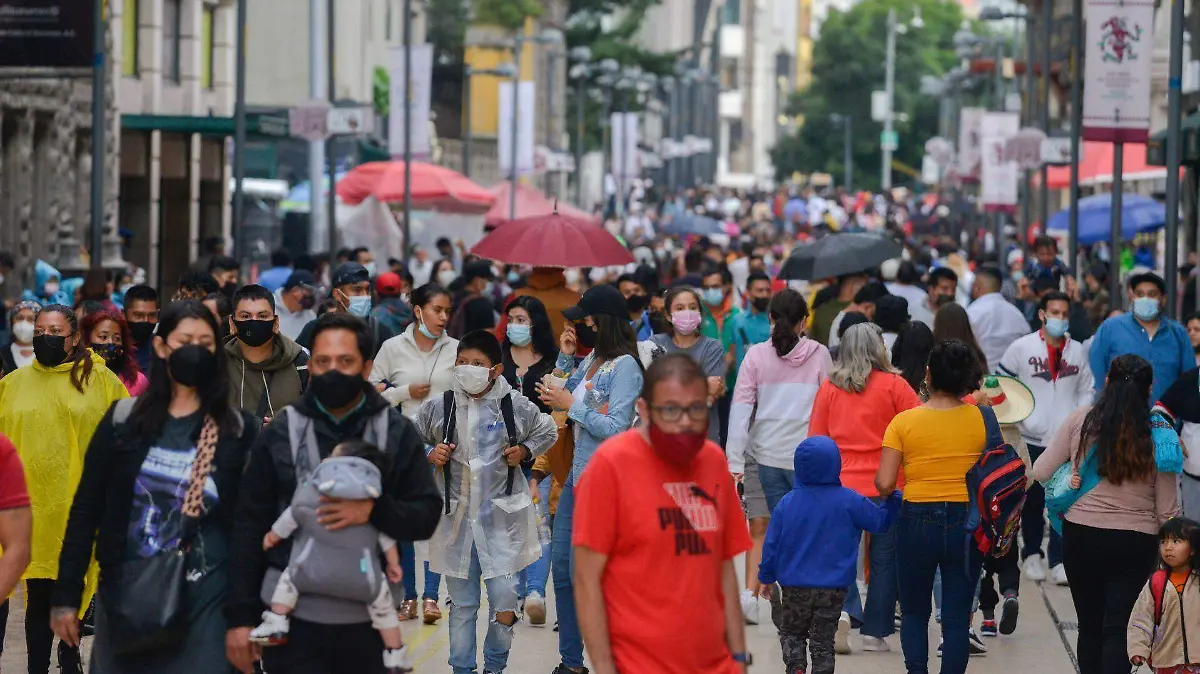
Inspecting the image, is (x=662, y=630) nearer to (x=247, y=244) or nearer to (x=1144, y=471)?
(x=1144, y=471)

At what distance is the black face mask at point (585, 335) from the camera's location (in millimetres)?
10023

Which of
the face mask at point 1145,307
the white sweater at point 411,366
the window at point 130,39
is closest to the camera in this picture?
the white sweater at point 411,366

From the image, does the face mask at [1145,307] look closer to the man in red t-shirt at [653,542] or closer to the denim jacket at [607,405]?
the denim jacket at [607,405]

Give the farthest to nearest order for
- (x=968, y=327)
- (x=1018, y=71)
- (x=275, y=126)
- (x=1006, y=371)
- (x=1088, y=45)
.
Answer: (x=1018, y=71), (x=275, y=126), (x=1088, y=45), (x=1006, y=371), (x=968, y=327)

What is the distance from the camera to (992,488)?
29.2ft

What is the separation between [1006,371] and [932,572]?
4138 mm

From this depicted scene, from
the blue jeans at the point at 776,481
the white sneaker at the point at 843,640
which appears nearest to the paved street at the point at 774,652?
the white sneaker at the point at 843,640

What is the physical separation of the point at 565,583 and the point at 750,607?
2.28m

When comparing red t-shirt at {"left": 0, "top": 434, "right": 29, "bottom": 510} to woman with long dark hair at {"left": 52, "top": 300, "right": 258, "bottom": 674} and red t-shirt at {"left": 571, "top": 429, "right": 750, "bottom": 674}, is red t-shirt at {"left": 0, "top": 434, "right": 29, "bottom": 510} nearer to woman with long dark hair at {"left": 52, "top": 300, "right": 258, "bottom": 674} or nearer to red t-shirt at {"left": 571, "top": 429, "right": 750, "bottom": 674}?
woman with long dark hair at {"left": 52, "top": 300, "right": 258, "bottom": 674}

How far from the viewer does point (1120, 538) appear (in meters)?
8.66

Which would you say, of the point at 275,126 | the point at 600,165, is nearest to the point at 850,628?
the point at 275,126

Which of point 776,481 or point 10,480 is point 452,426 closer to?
point 776,481

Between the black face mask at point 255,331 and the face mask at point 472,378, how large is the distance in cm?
75

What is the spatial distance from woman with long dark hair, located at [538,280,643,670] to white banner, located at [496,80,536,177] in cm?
2943
